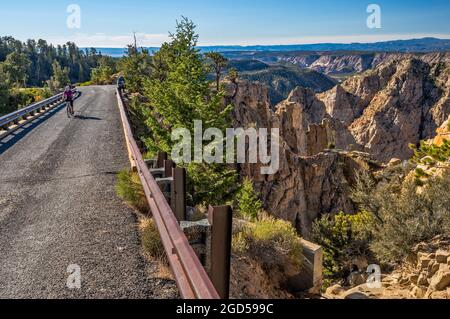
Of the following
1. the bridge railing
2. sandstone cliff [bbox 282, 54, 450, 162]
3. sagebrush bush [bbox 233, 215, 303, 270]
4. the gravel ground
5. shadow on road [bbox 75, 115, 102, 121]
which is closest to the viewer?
the gravel ground

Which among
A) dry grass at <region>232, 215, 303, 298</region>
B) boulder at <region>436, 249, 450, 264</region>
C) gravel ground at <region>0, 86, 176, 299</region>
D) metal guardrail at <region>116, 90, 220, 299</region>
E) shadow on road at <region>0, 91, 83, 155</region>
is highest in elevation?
shadow on road at <region>0, 91, 83, 155</region>

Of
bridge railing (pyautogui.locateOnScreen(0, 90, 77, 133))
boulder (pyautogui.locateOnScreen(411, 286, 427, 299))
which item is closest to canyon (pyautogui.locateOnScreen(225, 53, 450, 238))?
bridge railing (pyautogui.locateOnScreen(0, 90, 77, 133))

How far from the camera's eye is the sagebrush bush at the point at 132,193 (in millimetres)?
7453

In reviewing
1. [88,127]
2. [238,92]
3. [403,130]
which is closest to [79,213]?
[88,127]

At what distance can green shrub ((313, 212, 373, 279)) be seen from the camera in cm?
1891

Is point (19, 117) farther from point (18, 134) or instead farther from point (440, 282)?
point (440, 282)

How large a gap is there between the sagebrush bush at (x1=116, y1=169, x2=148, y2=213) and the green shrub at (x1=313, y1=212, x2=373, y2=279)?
1315 centimetres

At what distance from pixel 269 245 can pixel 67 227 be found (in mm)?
3972

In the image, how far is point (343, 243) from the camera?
71.0 feet

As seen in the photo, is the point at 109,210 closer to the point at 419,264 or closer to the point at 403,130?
the point at 419,264

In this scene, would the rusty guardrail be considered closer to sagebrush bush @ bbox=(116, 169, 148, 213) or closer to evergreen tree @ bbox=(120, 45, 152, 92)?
evergreen tree @ bbox=(120, 45, 152, 92)

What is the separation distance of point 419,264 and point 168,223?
27.7ft

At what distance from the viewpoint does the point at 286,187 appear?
4053cm

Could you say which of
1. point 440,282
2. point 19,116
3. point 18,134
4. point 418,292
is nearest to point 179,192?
point 440,282
